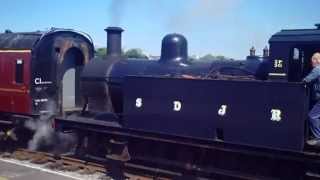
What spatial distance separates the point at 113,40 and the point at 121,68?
2.71 ft

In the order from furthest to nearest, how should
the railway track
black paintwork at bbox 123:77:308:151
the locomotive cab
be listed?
the railway track < the locomotive cab < black paintwork at bbox 123:77:308:151

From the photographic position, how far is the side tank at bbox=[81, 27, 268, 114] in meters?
8.50

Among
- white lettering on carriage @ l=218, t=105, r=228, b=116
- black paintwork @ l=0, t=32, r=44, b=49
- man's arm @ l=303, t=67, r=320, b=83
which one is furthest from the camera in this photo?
black paintwork @ l=0, t=32, r=44, b=49

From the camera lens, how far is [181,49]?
29.4 feet

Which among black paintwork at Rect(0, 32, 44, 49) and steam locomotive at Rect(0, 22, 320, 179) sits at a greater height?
black paintwork at Rect(0, 32, 44, 49)

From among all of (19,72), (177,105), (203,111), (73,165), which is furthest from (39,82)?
(203,111)

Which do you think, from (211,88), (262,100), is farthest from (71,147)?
(262,100)

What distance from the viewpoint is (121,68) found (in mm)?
9547

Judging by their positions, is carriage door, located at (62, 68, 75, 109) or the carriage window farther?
carriage door, located at (62, 68, 75, 109)

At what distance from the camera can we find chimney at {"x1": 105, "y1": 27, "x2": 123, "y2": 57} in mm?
10047

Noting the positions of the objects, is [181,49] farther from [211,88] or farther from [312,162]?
[312,162]

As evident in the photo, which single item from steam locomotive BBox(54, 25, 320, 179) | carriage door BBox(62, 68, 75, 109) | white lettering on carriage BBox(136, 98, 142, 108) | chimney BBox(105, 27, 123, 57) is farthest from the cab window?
white lettering on carriage BBox(136, 98, 142, 108)

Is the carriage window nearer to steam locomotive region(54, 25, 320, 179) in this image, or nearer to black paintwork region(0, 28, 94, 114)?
black paintwork region(0, 28, 94, 114)

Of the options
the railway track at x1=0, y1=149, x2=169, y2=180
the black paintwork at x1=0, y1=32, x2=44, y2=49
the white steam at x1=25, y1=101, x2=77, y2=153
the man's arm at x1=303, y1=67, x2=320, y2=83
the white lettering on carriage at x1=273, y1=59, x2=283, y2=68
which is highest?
the black paintwork at x1=0, y1=32, x2=44, y2=49
